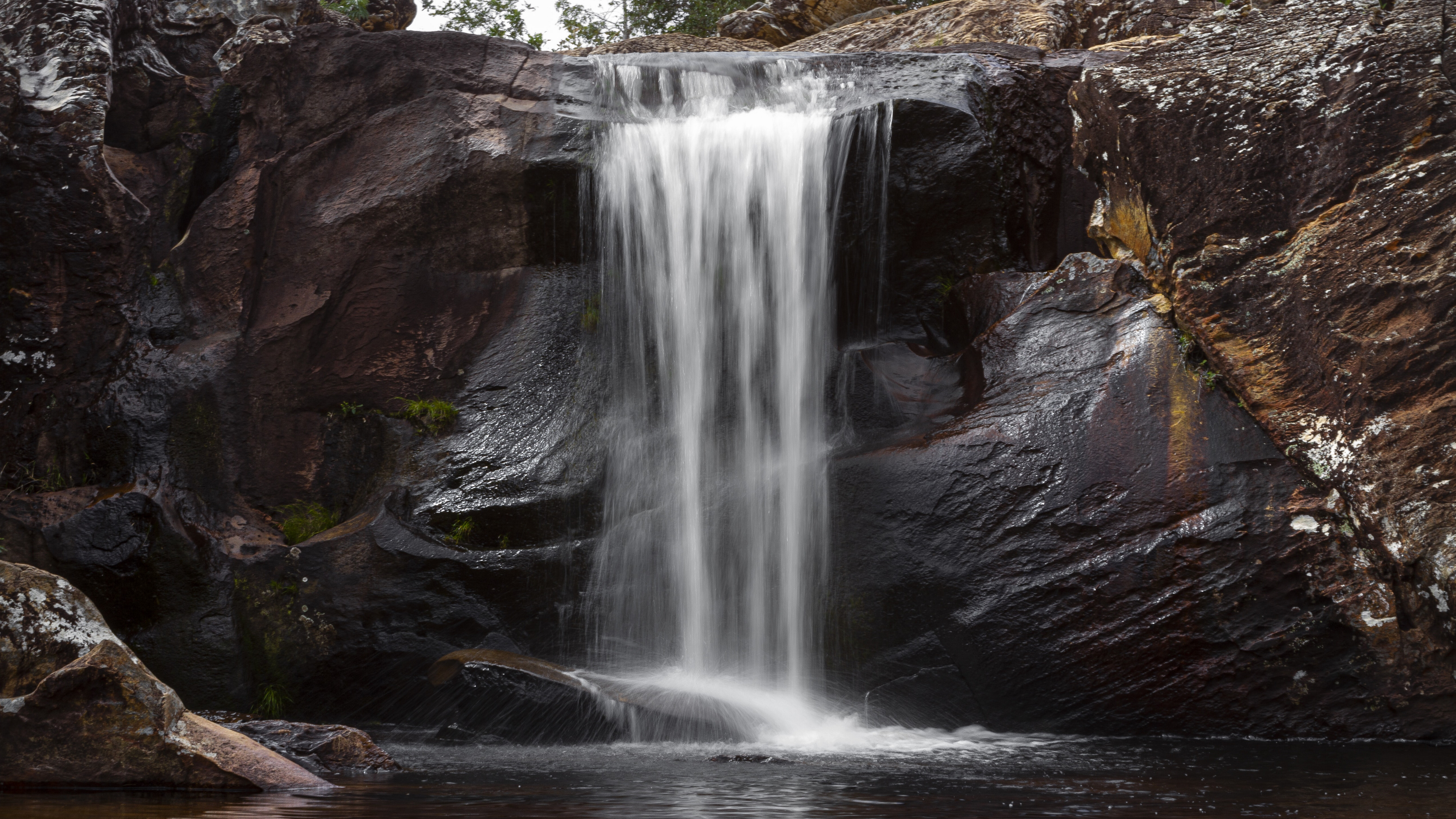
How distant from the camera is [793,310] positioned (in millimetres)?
8547

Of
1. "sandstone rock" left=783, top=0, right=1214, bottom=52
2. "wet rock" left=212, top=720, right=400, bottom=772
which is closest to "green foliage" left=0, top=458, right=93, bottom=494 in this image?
"wet rock" left=212, top=720, right=400, bottom=772

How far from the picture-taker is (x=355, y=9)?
1473 cm

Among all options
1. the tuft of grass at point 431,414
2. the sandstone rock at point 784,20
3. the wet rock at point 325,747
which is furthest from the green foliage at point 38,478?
the sandstone rock at point 784,20

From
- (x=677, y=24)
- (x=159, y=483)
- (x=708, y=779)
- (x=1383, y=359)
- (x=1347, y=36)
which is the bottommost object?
(x=708, y=779)

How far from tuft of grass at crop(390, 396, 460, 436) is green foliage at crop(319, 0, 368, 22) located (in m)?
8.45

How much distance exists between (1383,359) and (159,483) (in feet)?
28.8

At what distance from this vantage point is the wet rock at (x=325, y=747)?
506cm

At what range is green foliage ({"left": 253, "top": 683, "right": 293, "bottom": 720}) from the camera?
757cm

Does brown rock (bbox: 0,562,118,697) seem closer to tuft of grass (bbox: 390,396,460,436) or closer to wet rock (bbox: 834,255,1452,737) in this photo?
tuft of grass (bbox: 390,396,460,436)

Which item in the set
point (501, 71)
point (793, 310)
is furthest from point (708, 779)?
point (501, 71)

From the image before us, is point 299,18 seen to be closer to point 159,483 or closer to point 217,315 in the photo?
point 217,315

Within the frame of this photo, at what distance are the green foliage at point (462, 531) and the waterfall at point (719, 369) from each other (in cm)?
103

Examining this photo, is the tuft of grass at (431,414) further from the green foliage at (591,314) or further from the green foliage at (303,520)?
the green foliage at (591,314)

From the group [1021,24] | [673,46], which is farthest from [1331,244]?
[673,46]
